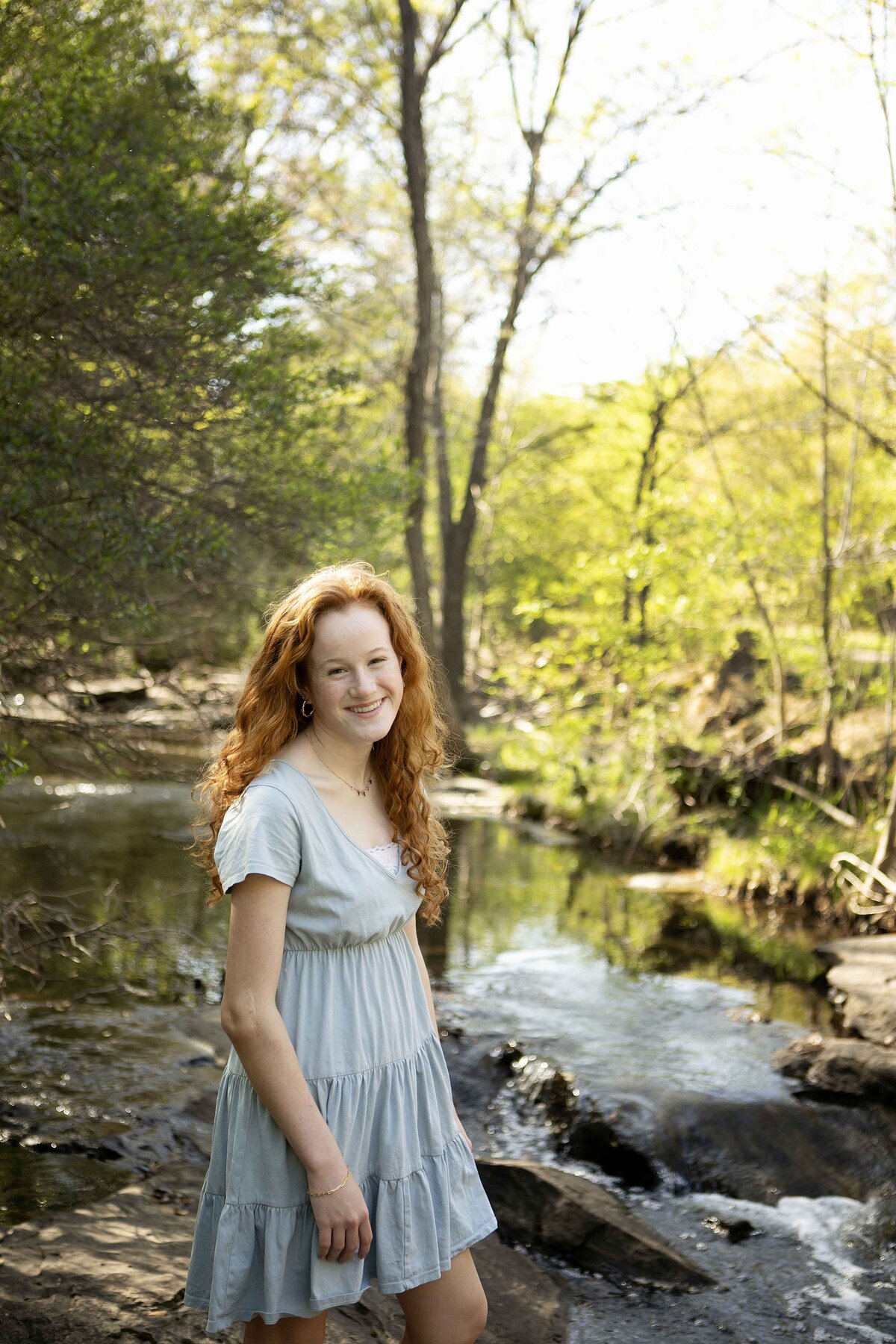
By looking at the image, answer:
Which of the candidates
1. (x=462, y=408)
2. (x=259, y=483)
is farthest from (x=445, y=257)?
(x=259, y=483)

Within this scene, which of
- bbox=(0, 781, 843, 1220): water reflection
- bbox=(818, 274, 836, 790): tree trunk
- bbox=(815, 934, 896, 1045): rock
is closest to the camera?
bbox=(0, 781, 843, 1220): water reflection

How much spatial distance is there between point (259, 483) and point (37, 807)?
6113 millimetres

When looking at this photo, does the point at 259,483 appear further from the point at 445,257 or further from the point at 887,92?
the point at 445,257

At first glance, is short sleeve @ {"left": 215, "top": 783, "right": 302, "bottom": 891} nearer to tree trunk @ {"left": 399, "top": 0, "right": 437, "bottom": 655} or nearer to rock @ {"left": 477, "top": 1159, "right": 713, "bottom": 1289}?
rock @ {"left": 477, "top": 1159, "right": 713, "bottom": 1289}

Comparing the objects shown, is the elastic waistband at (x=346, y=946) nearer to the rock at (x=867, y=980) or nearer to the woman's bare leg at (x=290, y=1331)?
the woman's bare leg at (x=290, y=1331)

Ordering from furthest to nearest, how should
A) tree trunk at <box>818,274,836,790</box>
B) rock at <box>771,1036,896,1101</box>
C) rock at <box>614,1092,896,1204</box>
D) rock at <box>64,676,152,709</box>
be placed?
tree trunk at <box>818,274,836,790</box> < rock at <box>771,1036,896,1101</box> < rock at <box>64,676,152,709</box> < rock at <box>614,1092,896,1204</box>

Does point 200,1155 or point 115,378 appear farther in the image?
point 115,378

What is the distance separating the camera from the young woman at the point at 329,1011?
75.5 inches

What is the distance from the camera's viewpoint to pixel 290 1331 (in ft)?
6.56

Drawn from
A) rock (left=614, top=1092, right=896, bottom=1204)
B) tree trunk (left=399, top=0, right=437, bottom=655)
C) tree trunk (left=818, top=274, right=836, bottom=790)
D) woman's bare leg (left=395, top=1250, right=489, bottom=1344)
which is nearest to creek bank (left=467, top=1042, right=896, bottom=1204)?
rock (left=614, top=1092, right=896, bottom=1204)

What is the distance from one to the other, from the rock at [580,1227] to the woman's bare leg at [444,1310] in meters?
2.10

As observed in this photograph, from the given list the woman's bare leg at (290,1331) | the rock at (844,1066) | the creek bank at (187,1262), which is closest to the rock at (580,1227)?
the creek bank at (187,1262)

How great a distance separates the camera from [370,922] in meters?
2.10

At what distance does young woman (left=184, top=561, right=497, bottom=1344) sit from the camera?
1919 mm
